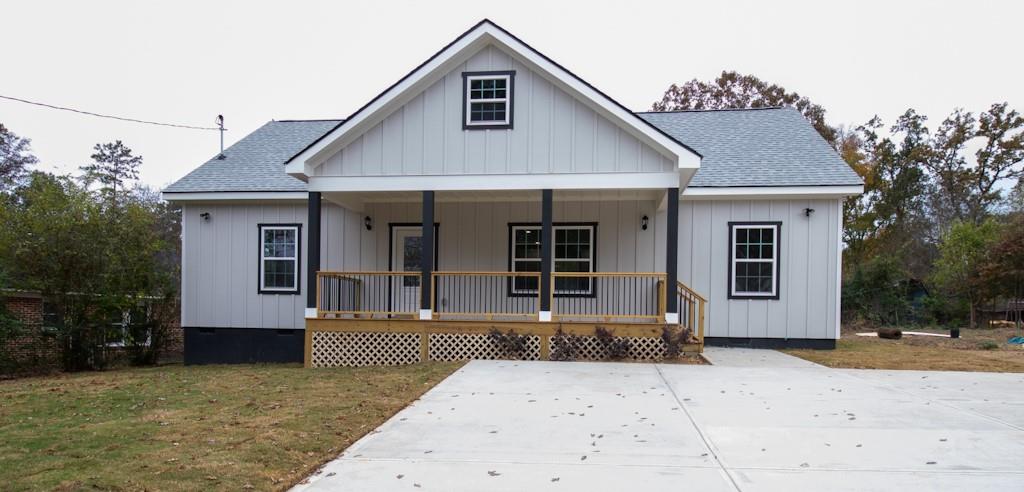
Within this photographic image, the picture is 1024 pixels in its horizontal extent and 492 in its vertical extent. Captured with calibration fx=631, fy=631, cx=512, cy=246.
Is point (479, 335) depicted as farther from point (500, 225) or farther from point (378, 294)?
point (378, 294)

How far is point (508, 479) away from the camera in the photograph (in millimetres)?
4141

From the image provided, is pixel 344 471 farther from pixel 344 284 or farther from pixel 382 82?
pixel 382 82

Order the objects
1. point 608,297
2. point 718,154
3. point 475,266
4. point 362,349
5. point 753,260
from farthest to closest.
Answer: point 718,154 → point 475,266 → point 608,297 → point 753,260 → point 362,349

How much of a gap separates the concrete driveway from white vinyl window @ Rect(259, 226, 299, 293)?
6.36 m

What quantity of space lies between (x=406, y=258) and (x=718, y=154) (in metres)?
7.03

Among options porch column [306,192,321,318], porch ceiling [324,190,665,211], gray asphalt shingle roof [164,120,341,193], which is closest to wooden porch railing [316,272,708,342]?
porch column [306,192,321,318]

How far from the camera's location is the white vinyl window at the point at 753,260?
1232 centimetres

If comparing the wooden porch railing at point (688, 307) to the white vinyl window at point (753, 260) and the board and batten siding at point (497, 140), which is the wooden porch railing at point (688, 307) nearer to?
the white vinyl window at point (753, 260)

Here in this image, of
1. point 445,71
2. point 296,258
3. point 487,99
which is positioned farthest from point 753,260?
point 296,258

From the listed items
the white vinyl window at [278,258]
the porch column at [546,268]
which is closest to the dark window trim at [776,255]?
the porch column at [546,268]

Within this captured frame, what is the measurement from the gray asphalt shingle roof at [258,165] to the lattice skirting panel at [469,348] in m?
4.76

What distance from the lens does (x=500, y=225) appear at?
12914mm

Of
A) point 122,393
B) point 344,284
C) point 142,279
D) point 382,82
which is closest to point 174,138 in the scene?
point 382,82

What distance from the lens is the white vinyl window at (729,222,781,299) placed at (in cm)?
1232
